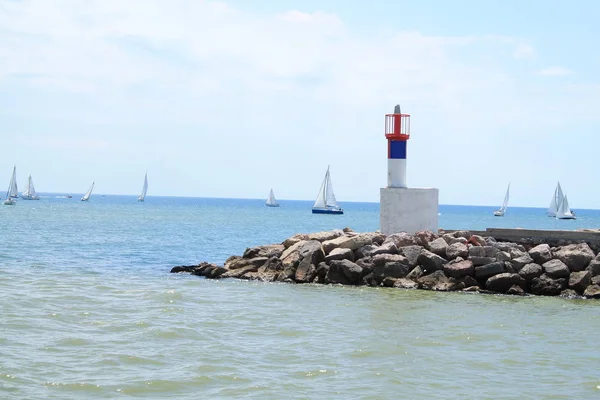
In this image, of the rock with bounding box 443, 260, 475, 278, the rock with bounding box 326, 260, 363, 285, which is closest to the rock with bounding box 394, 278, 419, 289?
the rock with bounding box 443, 260, 475, 278

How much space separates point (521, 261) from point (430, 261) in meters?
2.00

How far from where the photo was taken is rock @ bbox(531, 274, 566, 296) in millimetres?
16344

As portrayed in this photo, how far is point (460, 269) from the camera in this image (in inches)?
665

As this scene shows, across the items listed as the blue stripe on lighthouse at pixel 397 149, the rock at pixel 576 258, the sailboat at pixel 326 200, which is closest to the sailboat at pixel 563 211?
the sailboat at pixel 326 200

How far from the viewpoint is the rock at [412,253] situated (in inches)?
690

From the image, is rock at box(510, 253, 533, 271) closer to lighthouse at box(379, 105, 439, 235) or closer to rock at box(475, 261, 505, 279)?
rock at box(475, 261, 505, 279)

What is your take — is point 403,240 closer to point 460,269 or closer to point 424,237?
point 424,237

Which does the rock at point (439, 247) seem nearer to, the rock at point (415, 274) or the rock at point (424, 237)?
the rock at point (424, 237)

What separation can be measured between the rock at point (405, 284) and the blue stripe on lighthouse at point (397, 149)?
4442mm

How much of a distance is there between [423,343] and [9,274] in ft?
38.8

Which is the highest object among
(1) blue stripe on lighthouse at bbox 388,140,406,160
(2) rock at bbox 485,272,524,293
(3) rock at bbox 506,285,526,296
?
(1) blue stripe on lighthouse at bbox 388,140,406,160

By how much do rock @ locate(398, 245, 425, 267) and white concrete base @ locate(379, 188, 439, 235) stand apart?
2162 millimetres

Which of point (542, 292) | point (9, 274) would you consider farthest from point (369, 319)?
point (9, 274)

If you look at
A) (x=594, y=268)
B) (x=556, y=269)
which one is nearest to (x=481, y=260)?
(x=556, y=269)
